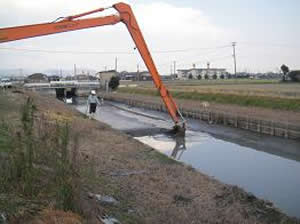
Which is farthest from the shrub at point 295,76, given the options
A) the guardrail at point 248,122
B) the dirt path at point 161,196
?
the dirt path at point 161,196

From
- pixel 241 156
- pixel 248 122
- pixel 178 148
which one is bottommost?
pixel 241 156

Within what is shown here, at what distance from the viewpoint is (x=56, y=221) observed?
Result: 3.36 metres

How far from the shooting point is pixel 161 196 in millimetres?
5871

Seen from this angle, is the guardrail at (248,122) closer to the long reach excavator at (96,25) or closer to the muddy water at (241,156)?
the muddy water at (241,156)

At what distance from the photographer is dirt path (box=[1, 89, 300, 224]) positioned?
4869 millimetres

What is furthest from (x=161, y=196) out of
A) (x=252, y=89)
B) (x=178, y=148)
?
(x=252, y=89)

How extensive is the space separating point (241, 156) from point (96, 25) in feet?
23.3

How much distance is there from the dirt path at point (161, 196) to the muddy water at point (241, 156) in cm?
139

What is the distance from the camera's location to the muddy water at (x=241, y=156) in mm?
8065

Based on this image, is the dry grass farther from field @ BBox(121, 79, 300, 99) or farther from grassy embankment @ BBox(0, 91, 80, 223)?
field @ BBox(121, 79, 300, 99)

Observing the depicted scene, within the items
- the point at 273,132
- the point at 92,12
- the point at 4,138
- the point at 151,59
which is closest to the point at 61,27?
the point at 92,12

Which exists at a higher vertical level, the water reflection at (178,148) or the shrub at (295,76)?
the shrub at (295,76)

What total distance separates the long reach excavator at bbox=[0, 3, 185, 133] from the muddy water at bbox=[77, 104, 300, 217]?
168 cm

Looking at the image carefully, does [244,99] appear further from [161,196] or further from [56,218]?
[56,218]
